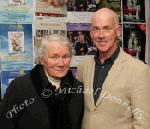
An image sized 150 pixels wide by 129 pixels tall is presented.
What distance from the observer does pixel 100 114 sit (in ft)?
6.51

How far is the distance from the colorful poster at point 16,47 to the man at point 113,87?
55 centimetres

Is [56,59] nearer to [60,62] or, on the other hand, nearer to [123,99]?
[60,62]

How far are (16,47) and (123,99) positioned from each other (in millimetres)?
854

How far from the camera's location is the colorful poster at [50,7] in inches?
96.9

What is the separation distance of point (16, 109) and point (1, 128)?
14cm

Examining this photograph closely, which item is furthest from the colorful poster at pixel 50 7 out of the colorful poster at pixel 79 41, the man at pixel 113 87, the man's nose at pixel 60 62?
the man's nose at pixel 60 62

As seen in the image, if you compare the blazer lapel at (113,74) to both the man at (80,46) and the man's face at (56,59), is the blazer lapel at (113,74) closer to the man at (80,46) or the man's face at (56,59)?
the man's face at (56,59)

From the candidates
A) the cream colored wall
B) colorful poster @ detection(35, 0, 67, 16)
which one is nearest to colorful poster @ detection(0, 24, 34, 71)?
colorful poster @ detection(35, 0, 67, 16)

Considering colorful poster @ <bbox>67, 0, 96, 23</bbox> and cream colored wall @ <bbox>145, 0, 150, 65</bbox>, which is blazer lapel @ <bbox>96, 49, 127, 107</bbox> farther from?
cream colored wall @ <bbox>145, 0, 150, 65</bbox>

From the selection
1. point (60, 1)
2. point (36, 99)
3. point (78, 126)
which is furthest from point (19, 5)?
point (78, 126)

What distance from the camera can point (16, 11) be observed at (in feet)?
7.80

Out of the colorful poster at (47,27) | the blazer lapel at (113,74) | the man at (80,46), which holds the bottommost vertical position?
the blazer lapel at (113,74)

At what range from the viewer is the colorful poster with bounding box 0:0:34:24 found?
91.7 inches

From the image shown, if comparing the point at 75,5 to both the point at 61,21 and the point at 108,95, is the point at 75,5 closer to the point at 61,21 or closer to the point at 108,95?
the point at 61,21
